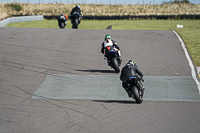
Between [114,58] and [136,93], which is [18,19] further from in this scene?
[136,93]

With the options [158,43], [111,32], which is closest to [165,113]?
[158,43]

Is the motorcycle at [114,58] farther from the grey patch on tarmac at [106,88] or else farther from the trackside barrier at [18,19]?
the trackside barrier at [18,19]

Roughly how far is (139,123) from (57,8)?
2327 inches

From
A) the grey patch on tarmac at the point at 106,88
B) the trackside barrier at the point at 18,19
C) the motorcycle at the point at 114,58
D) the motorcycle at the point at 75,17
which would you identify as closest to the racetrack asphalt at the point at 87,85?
the grey patch on tarmac at the point at 106,88

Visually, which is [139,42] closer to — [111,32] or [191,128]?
[111,32]

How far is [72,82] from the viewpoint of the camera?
42.9 feet

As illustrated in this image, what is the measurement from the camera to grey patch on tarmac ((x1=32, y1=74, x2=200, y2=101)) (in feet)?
37.0

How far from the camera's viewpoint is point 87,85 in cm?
1269

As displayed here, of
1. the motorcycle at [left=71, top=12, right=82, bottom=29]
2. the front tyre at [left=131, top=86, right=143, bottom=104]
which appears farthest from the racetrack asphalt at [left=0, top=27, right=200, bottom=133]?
the motorcycle at [left=71, top=12, right=82, bottom=29]

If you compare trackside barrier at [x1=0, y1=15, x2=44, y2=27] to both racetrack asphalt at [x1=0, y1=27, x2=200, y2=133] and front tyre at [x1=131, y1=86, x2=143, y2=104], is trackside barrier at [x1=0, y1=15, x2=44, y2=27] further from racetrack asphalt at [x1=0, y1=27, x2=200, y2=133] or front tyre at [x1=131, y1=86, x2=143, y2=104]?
front tyre at [x1=131, y1=86, x2=143, y2=104]

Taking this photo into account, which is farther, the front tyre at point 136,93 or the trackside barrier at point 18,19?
the trackside barrier at point 18,19

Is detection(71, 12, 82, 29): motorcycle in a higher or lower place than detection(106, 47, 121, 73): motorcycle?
higher

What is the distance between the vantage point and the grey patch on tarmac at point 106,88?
11.3 m

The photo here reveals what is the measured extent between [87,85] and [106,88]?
79 centimetres
